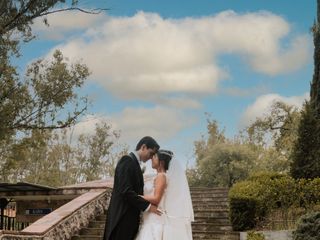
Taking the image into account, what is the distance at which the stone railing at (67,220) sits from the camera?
11.7 meters

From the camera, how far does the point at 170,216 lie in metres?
7.87

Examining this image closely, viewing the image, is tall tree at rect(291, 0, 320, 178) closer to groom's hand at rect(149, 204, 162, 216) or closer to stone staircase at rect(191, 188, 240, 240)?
stone staircase at rect(191, 188, 240, 240)

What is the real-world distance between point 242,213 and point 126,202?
6.82 m

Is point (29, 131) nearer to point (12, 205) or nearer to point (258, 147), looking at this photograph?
point (12, 205)

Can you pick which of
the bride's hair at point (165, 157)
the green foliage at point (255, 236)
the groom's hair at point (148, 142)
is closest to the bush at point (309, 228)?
the green foliage at point (255, 236)

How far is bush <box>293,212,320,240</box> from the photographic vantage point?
416 inches

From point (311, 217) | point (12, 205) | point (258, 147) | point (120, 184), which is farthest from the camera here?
point (258, 147)

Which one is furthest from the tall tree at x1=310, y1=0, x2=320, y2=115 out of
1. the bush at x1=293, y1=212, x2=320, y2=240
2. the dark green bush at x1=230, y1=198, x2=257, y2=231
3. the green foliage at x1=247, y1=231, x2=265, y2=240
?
the bush at x1=293, y1=212, x2=320, y2=240

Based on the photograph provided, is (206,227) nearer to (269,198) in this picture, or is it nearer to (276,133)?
(269,198)

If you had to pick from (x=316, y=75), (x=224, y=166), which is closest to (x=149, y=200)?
(x=316, y=75)

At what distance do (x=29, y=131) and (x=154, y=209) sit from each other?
1612cm

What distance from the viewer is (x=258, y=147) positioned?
37875mm

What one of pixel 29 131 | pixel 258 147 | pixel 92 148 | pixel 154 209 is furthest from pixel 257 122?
pixel 154 209

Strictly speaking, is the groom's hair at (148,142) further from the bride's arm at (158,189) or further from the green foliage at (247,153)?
the green foliage at (247,153)
